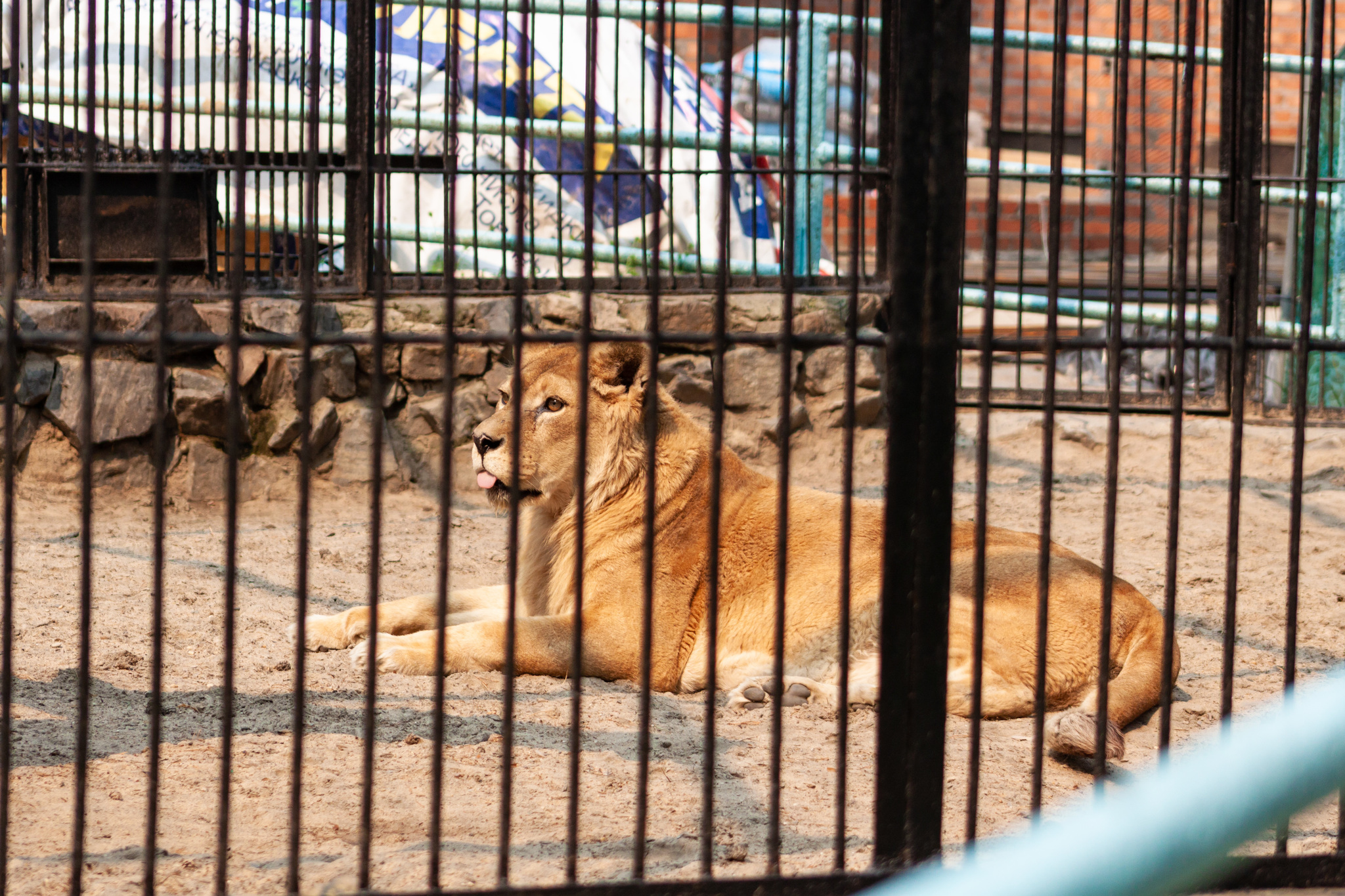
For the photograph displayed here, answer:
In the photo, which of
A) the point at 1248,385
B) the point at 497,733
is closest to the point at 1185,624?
the point at 497,733

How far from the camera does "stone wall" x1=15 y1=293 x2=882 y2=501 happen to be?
264 inches

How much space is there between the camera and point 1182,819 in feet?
2.54

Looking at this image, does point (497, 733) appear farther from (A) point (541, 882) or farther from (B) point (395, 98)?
(B) point (395, 98)

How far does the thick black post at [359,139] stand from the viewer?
264 inches

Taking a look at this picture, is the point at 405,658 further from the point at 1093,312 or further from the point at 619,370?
the point at 1093,312

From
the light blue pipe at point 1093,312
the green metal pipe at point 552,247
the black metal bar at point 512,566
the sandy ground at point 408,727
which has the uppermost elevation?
the green metal pipe at point 552,247

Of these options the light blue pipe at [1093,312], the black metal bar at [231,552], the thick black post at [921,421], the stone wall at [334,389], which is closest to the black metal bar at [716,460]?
the thick black post at [921,421]

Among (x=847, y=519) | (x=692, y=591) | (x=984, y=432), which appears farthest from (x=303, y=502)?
(x=692, y=591)

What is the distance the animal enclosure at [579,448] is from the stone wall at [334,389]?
25mm

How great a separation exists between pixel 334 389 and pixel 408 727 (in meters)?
3.77

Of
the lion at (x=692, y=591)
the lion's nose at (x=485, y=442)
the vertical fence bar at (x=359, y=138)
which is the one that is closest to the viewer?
the lion at (x=692, y=591)

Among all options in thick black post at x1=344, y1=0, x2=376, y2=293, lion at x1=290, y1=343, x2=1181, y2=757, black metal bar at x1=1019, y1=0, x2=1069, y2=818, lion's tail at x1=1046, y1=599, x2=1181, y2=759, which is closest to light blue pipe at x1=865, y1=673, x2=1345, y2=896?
black metal bar at x1=1019, y1=0, x2=1069, y2=818

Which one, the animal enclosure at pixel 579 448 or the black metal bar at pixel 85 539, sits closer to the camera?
the black metal bar at pixel 85 539

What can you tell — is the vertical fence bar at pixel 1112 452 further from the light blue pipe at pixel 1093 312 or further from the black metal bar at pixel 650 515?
the light blue pipe at pixel 1093 312
